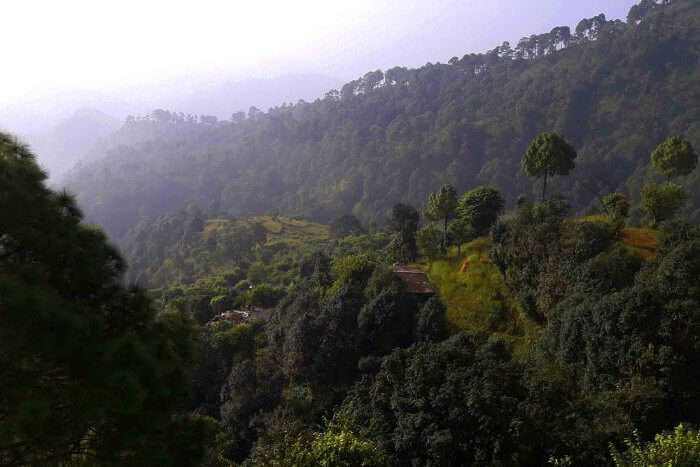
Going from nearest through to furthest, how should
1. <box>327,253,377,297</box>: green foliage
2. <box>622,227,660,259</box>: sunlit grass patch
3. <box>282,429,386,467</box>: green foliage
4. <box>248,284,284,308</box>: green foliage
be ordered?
<box>282,429,386,467</box>: green foliage → <box>622,227,660,259</box>: sunlit grass patch → <box>327,253,377,297</box>: green foliage → <box>248,284,284,308</box>: green foliage

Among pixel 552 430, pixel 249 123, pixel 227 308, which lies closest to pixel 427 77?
pixel 249 123

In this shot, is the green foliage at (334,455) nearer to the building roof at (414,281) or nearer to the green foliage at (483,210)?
the building roof at (414,281)

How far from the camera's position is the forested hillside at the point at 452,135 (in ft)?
216

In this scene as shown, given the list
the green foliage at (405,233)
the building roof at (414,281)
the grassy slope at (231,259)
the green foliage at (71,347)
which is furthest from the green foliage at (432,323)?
the grassy slope at (231,259)

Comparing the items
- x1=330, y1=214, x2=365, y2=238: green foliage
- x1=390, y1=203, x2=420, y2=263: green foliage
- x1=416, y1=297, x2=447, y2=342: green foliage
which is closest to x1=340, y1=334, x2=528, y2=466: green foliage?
x1=416, y1=297, x2=447, y2=342: green foliage

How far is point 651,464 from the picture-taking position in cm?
654

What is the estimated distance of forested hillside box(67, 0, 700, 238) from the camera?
2586 inches

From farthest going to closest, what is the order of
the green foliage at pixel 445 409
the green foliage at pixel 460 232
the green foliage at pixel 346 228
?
the green foliage at pixel 346 228 < the green foliage at pixel 460 232 < the green foliage at pixel 445 409

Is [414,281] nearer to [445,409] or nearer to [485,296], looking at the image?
[485,296]

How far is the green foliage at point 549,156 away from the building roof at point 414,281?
7910mm

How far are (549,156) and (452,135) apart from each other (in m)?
59.3

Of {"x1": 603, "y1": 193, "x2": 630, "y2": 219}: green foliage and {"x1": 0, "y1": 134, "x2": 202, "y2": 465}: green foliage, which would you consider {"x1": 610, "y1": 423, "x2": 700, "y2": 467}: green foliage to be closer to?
{"x1": 0, "y1": 134, "x2": 202, "y2": 465}: green foliage

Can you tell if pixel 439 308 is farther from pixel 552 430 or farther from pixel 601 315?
pixel 552 430

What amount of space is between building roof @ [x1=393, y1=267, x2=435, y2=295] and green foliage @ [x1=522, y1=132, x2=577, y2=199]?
7.91 meters
